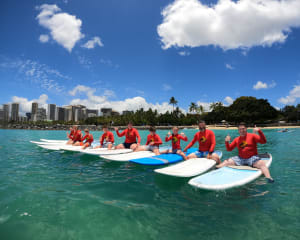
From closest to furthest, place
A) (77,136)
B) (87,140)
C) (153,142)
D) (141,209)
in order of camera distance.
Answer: (141,209), (153,142), (87,140), (77,136)

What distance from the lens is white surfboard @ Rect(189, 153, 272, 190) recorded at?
4.23 m

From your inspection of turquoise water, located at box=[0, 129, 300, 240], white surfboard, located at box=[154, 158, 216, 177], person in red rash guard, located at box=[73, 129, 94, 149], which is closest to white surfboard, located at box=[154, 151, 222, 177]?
white surfboard, located at box=[154, 158, 216, 177]

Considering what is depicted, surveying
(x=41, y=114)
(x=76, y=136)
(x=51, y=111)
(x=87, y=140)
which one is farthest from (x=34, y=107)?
(x=87, y=140)

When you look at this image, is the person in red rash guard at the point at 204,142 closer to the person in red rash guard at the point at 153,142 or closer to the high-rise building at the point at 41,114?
the person in red rash guard at the point at 153,142

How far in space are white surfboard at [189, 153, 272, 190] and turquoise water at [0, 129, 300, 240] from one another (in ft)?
0.93

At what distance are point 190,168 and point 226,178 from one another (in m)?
1.20

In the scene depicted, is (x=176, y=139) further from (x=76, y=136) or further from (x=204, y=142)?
(x=76, y=136)

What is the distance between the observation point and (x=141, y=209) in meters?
3.73

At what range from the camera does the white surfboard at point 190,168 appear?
510 centimetres

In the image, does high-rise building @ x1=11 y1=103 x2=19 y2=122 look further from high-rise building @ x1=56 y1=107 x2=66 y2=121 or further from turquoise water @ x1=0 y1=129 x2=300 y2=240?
turquoise water @ x1=0 y1=129 x2=300 y2=240

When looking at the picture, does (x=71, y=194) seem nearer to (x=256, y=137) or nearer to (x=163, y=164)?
(x=163, y=164)

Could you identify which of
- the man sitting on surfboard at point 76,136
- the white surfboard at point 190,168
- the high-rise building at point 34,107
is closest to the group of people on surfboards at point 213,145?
the white surfboard at point 190,168

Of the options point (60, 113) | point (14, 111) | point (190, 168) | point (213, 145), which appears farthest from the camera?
point (60, 113)

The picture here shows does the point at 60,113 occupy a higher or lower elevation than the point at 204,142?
higher
